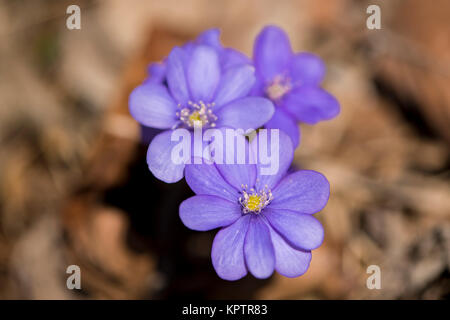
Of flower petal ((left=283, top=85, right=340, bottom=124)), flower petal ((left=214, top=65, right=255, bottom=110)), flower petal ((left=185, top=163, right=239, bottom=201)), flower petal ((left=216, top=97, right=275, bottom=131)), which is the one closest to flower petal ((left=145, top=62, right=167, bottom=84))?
flower petal ((left=214, top=65, right=255, bottom=110))

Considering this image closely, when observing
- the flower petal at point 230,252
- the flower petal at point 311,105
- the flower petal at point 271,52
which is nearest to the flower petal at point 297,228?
the flower petal at point 230,252

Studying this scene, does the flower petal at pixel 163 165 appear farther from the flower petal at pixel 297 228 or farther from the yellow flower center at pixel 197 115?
the flower petal at pixel 297 228

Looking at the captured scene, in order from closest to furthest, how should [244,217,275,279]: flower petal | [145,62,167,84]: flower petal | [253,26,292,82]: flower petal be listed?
[244,217,275,279]: flower petal, [145,62,167,84]: flower petal, [253,26,292,82]: flower petal

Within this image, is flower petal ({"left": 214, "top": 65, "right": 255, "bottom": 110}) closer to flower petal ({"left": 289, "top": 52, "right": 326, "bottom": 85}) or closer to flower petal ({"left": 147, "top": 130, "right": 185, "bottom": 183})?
flower petal ({"left": 147, "top": 130, "right": 185, "bottom": 183})

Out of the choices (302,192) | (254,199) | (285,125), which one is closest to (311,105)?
(285,125)

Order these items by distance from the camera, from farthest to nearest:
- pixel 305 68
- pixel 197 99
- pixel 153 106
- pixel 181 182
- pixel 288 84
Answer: pixel 181 182 < pixel 305 68 < pixel 288 84 < pixel 197 99 < pixel 153 106

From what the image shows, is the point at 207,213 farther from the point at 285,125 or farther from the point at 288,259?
the point at 285,125

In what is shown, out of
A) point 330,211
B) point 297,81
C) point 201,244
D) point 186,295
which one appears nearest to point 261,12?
point 297,81
